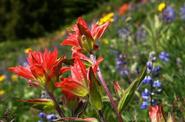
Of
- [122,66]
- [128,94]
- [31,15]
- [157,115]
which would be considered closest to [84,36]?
[128,94]

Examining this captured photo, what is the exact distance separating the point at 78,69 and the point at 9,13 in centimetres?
2364

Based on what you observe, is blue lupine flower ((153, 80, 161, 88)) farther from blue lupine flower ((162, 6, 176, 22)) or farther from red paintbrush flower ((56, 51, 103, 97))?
blue lupine flower ((162, 6, 176, 22))

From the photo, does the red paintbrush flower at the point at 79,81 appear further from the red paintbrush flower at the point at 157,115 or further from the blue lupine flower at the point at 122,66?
the blue lupine flower at the point at 122,66

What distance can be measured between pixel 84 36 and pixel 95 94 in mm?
195

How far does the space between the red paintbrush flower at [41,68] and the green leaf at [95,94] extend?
0.51 ft

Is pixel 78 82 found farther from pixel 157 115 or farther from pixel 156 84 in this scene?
pixel 156 84

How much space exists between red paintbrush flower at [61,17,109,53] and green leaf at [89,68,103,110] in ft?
0.48

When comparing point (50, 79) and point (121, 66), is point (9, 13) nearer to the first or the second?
point (121, 66)

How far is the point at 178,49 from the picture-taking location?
3789 millimetres

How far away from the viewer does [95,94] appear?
1487mm

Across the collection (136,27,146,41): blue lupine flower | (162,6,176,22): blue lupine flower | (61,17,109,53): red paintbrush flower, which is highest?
(162,6,176,22): blue lupine flower

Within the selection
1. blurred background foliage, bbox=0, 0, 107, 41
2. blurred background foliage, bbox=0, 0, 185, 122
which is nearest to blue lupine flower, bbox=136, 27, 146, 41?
blurred background foliage, bbox=0, 0, 185, 122

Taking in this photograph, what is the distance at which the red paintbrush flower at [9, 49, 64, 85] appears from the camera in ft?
5.17

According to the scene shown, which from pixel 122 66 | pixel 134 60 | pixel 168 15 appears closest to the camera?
pixel 122 66
